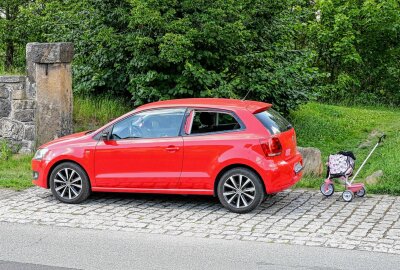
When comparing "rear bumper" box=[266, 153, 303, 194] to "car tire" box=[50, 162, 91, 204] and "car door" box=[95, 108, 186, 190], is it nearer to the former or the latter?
"car door" box=[95, 108, 186, 190]

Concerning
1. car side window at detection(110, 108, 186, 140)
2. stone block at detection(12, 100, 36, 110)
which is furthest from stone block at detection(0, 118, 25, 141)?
car side window at detection(110, 108, 186, 140)

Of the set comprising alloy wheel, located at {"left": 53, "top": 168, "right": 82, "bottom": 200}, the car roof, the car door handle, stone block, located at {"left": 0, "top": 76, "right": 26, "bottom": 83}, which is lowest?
alloy wheel, located at {"left": 53, "top": 168, "right": 82, "bottom": 200}

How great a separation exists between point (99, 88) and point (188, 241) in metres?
7.73

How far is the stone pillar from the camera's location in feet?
42.4

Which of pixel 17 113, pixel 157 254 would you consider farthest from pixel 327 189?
pixel 17 113

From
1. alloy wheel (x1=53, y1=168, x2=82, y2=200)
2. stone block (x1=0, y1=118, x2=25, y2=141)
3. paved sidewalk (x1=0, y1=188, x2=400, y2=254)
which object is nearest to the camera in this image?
paved sidewalk (x1=0, y1=188, x2=400, y2=254)

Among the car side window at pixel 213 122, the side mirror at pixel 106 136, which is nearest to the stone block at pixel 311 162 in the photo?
the car side window at pixel 213 122

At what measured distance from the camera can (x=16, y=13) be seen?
73.3 ft

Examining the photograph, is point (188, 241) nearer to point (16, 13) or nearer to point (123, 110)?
point (123, 110)

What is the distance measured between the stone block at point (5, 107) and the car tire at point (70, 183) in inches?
152

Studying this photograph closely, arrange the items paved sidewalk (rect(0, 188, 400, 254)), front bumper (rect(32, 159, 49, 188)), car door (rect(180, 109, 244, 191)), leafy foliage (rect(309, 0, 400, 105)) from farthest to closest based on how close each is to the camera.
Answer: leafy foliage (rect(309, 0, 400, 105)) < front bumper (rect(32, 159, 49, 188)) < car door (rect(180, 109, 244, 191)) < paved sidewalk (rect(0, 188, 400, 254))

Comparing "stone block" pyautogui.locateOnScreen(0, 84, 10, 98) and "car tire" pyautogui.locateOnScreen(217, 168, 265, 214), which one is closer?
"car tire" pyautogui.locateOnScreen(217, 168, 265, 214)

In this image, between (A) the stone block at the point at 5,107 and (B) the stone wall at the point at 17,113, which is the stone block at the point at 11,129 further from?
(A) the stone block at the point at 5,107

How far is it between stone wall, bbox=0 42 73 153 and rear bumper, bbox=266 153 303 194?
5450 millimetres
